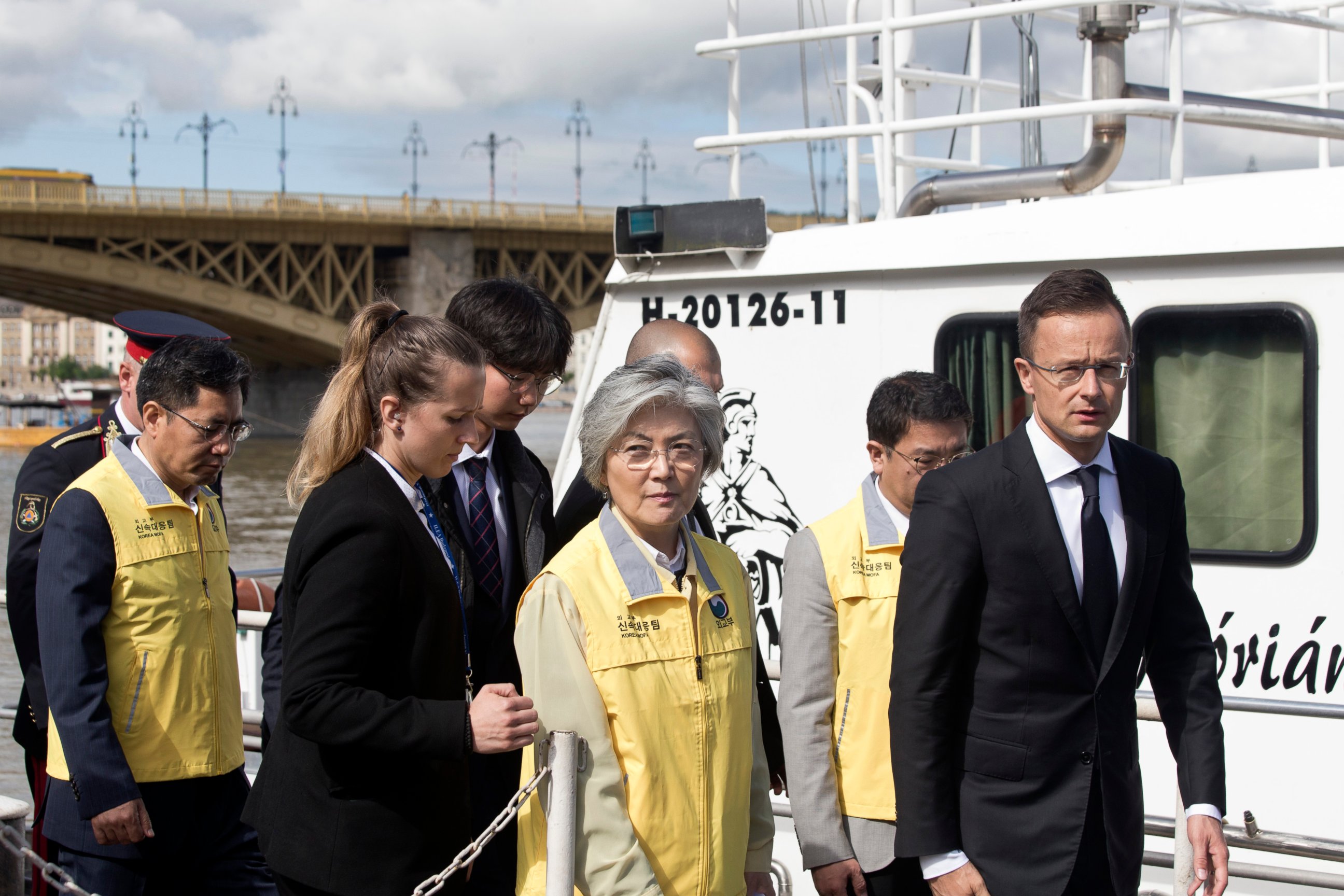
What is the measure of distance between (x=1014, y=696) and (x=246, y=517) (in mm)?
23195

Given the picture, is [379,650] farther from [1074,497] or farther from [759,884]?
[1074,497]

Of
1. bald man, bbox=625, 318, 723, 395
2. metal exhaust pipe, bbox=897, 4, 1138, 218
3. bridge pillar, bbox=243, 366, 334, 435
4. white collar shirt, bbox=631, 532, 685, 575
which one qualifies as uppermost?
bridge pillar, bbox=243, 366, 334, 435

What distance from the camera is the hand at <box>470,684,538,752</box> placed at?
2.32 metres

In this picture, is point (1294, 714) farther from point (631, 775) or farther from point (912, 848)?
point (631, 775)

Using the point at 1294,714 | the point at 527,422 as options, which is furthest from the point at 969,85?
the point at 527,422

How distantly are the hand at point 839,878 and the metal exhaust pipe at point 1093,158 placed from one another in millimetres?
3148

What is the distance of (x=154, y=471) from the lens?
3.36m

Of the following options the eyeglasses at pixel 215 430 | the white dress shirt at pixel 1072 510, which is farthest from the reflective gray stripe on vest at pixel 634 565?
the eyeglasses at pixel 215 430

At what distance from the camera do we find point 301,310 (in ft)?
141

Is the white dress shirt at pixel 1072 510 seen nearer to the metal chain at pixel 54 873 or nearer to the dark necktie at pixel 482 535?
the dark necktie at pixel 482 535

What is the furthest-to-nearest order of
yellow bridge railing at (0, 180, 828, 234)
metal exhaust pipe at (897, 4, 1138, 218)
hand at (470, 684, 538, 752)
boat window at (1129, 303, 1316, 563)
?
yellow bridge railing at (0, 180, 828, 234) → metal exhaust pipe at (897, 4, 1138, 218) → boat window at (1129, 303, 1316, 563) → hand at (470, 684, 538, 752)

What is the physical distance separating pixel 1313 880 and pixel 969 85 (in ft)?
14.3

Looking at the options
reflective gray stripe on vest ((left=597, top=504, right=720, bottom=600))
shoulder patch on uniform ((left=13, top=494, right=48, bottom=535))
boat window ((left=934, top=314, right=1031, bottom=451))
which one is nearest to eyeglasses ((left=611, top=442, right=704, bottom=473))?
reflective gray stripe on vest ((left=597, top=504, right=720, bottom=600))

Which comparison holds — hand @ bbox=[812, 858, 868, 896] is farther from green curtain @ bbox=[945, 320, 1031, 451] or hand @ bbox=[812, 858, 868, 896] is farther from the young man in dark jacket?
green curtain @ bbox=[945, 320, 1031, 451]
